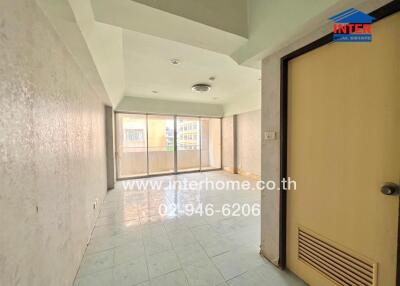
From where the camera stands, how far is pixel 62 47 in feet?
4.68

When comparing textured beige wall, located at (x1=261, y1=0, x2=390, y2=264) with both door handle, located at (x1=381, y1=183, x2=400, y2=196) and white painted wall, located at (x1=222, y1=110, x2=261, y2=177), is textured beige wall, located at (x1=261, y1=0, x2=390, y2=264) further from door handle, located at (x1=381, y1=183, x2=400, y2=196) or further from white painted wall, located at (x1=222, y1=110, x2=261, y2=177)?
white painted wall, located at (x1=222, y1=110, x2=261, y2=177)

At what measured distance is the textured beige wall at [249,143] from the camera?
5215 mm

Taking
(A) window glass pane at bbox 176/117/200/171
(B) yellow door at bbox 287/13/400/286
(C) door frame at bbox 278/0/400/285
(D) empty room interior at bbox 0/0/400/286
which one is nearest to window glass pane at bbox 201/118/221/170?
(A) window glass pane at bbox 176/117/200/171

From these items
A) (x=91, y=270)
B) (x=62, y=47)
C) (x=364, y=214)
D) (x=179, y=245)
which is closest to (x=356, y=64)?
(x=364, y=214)

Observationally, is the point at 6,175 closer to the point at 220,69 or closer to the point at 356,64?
the point at 356,64

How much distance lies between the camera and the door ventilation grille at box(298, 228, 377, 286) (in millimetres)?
1189

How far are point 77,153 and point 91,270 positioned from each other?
1207 millimetres

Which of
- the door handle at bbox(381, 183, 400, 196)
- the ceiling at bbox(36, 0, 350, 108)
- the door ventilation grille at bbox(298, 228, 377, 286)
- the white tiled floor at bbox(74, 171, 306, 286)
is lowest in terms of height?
the white tiled floor at bbox(74, 171, 306, 286)

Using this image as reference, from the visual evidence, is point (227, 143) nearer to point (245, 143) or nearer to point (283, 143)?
point (245, 143)

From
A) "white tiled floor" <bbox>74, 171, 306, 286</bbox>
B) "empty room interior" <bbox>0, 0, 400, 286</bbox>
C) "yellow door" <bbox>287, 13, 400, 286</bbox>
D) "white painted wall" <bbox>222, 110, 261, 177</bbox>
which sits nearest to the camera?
"empty room interior" <bbox>0, 0, 400, 286</bbox>

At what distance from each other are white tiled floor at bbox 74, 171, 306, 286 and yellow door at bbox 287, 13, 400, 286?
0.49 metres

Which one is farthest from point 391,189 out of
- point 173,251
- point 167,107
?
point 167,107

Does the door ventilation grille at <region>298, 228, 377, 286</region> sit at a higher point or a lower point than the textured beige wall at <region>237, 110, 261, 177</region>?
lower

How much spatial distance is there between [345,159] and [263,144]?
0.74m
